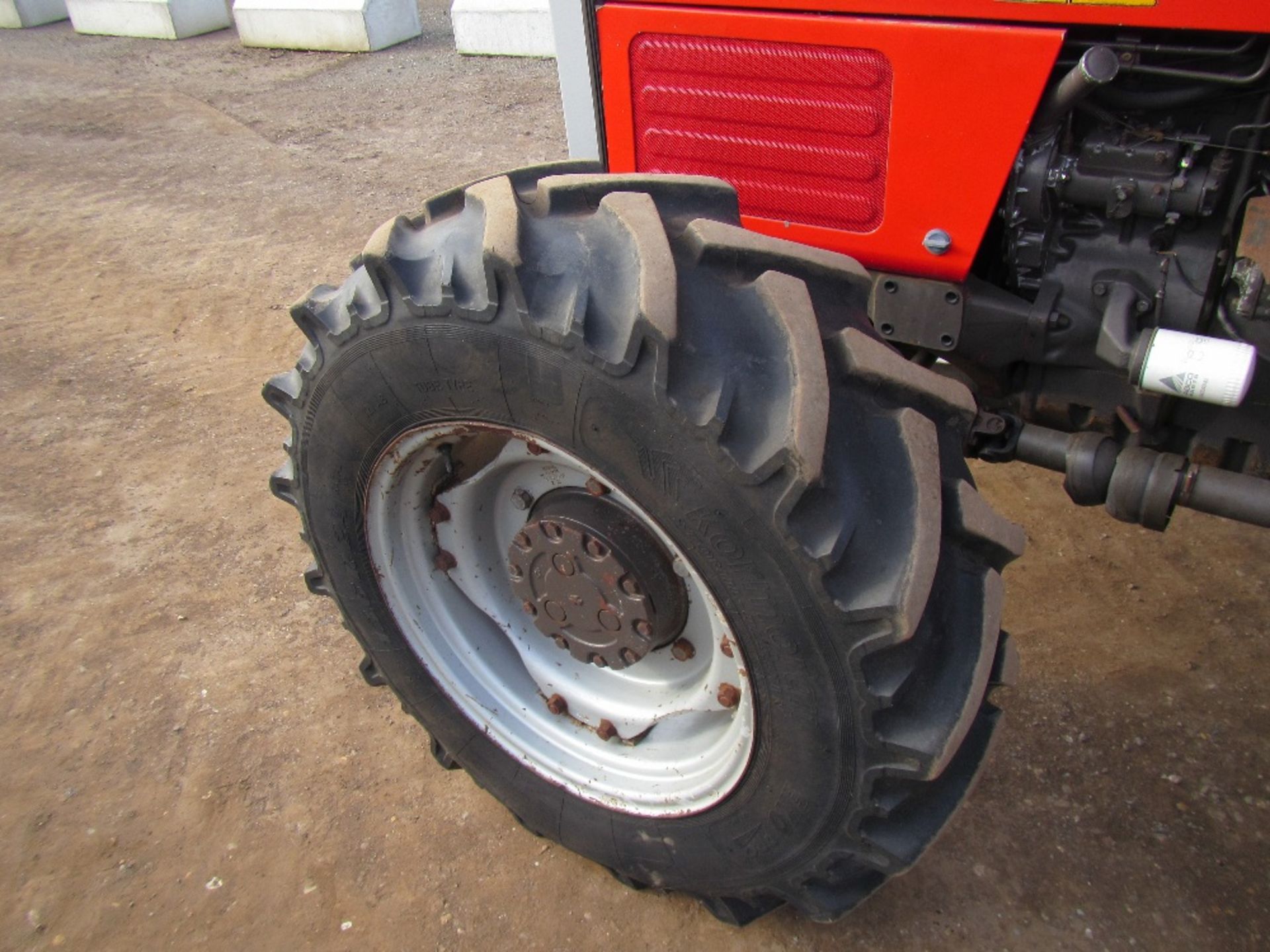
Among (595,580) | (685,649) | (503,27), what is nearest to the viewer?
(595,580)

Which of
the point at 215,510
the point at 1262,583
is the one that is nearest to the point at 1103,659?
the point at 1262,583

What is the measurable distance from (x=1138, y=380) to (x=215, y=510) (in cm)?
273

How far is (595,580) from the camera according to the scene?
180 cm

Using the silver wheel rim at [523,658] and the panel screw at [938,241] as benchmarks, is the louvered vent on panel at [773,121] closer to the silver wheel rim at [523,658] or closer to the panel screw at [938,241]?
the panel screw at [938,241]

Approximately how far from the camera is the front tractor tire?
4.67ft

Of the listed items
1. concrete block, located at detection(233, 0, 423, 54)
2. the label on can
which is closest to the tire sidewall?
the label on can

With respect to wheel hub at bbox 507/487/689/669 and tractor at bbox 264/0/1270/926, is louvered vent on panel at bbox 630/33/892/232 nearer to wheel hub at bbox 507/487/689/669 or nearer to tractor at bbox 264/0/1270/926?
tractor at bbox 264/0/1270/926

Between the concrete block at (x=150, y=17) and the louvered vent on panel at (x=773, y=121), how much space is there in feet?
31.3

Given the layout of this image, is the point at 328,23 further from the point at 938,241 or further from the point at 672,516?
the point at 672,516

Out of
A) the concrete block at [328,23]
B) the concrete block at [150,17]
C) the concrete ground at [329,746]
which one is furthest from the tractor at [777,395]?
the concrete block at [150,17]

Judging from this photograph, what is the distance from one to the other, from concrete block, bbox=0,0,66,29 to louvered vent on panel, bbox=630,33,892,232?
11.6 m

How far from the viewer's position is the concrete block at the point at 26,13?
427 inches

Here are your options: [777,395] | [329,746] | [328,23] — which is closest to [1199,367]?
[777,395]

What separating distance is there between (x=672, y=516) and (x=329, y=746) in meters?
1.40
